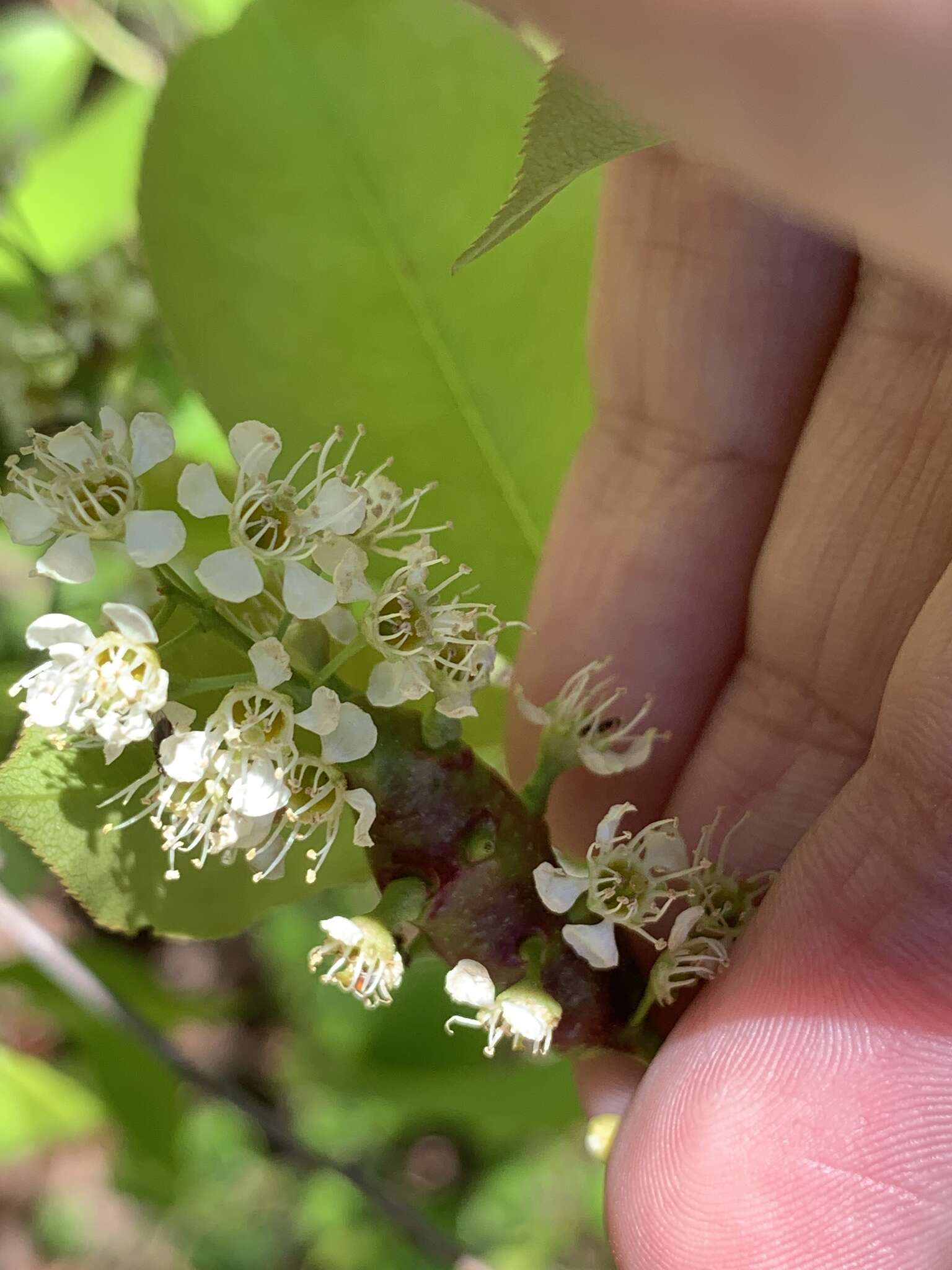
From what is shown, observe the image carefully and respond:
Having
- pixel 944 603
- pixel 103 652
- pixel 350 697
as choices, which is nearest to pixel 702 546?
pixel 944 603

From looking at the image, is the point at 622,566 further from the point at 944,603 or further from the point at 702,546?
the point at 944,603

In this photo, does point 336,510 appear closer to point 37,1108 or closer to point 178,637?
point 178,637

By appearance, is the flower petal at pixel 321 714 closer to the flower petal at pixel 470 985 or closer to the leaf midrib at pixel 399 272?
the flower petal at pixel 470 985

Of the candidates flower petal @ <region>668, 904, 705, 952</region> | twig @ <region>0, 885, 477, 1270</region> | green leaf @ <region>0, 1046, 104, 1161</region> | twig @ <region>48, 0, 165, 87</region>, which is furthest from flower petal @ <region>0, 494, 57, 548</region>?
green leaf @ <region>0, 1046, 104, 1161</region>

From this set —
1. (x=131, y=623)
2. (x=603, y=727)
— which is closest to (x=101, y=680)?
(x=131, y=623)

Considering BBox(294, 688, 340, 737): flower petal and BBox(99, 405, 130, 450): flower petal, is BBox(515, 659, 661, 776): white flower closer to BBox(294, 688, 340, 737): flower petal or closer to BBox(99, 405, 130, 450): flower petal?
BBox(294, 688, 340, 737): flower petal
